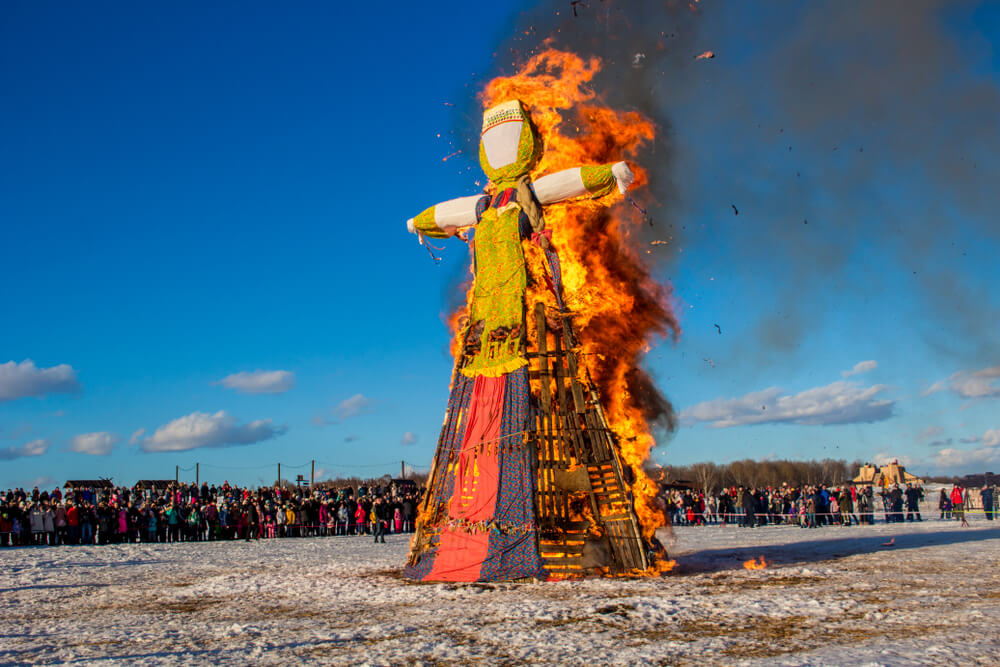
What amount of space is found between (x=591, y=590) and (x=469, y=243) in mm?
6815

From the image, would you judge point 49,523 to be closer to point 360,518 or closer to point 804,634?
point 360,518

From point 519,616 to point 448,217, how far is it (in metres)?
7.90

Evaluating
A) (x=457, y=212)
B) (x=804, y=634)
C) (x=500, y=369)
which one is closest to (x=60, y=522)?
(x=457, y=212)

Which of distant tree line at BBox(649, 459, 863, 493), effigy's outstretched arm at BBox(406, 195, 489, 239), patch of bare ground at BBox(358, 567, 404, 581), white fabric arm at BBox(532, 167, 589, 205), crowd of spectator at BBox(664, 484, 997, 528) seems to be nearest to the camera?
white fabric arm at BBox(532, 167, 589, 205)

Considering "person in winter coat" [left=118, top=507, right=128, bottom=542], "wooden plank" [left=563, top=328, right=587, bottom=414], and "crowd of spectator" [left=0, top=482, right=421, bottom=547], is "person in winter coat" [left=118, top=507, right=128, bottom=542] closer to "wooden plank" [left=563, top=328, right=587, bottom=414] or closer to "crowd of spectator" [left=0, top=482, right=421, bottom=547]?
"crowd of spectator" [left=0, top=482, right=421, bottom=547]

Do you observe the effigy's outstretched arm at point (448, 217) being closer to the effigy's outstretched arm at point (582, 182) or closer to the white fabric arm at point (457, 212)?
the white fabric arm at point (457, 212)

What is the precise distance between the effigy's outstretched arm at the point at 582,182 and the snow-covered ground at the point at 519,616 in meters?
6.29

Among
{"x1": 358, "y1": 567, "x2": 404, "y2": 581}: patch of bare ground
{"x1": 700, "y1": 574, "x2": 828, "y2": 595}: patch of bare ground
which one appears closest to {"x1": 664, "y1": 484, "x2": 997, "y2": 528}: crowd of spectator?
{"x1": 358, "y1": 567, "x2": 404, "y2": 581}: patch of bare ground

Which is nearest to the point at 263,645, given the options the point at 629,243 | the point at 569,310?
the point at 569,310

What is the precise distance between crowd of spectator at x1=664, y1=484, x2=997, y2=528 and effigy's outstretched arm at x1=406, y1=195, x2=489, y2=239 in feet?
54.8

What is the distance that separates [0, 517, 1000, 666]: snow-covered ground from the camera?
23.2 ft

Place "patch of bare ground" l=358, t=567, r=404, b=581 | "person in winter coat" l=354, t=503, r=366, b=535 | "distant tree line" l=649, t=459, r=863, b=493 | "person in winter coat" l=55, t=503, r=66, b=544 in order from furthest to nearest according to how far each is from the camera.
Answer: "distant tree line" l=649, t=459, r=863, b=493
"person in winter coat" l=354, t=503, r=366, b=535
"person in winter coat" l=55, t=503, r=66, b=544
"patch of bare ground" l=358, t=567, r=404, b=581

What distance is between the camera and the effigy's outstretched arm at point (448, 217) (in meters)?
14.3

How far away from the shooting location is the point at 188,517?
2670cm
